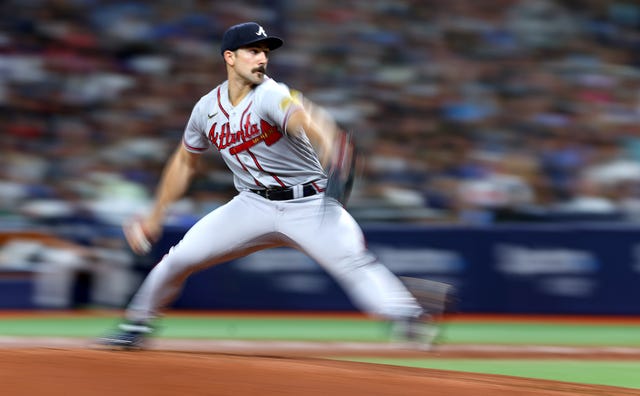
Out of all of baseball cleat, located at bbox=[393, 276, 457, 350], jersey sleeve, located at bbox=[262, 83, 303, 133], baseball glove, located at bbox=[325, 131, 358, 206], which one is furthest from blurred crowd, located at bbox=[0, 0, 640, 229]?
baseball glove, located at bbox=[325, 131, 358, 206]

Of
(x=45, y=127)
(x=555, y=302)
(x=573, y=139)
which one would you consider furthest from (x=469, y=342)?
(x=45, y=127)

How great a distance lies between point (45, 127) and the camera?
1291cm

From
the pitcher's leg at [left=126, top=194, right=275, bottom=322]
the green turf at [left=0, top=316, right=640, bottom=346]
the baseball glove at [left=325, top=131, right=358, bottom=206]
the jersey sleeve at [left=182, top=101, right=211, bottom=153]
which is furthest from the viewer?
the green turf at [left=0, top=316, right=640, bottom=346]

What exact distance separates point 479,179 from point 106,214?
14.1 ft

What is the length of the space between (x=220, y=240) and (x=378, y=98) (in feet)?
25.5

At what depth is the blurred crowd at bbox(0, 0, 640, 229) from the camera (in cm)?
1164

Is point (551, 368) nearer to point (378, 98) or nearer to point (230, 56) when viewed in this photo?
point (230, 56)

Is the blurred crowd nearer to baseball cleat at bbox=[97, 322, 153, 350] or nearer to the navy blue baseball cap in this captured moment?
baseball cleat at bbox=[97, 322, 153, 350]

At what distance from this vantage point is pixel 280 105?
16.9 ft

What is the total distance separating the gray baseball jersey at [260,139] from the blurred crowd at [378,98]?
18.7 feet

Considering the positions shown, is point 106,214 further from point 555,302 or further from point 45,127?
point 555,302

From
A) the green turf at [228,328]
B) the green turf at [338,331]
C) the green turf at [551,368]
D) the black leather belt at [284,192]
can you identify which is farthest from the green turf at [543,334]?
the black leather belt at [284,192]

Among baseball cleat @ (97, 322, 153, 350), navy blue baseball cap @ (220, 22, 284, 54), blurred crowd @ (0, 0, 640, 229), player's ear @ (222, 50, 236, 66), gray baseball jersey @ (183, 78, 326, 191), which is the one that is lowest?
baseball cleat @ (97, 322, 153, 350)

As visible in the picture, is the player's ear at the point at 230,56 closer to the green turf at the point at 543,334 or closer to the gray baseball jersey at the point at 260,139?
the gray baseball jersey at the point at 260,139
